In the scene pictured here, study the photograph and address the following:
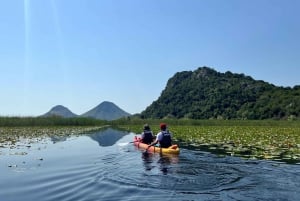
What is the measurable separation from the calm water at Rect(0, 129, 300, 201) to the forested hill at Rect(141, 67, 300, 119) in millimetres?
91007

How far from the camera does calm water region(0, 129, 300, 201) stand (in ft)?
37.1

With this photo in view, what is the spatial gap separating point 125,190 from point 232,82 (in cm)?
15866

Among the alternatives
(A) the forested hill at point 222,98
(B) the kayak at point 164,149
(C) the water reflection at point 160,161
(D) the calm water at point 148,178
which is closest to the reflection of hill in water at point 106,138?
(B) the kayak at point 164,149

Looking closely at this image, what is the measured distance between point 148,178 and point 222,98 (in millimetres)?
139384

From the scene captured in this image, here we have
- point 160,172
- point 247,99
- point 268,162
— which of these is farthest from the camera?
point 247,99

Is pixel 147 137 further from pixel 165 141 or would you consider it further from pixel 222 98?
pixel 222 98

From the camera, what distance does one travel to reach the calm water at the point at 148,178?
11.3 meters

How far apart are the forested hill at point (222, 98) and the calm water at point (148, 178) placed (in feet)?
299

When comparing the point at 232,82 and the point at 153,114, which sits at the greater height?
the point at 232,82

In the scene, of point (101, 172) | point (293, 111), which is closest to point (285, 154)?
point (101, 172)

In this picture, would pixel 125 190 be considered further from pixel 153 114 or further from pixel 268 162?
pixel 153 114

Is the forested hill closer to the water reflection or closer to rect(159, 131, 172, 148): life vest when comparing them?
rect(159, 131, 172, 148): life vest

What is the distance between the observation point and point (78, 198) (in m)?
11.2

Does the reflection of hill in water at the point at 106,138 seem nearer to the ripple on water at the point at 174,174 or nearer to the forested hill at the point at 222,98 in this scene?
the ripple on water at the point at 174,174
